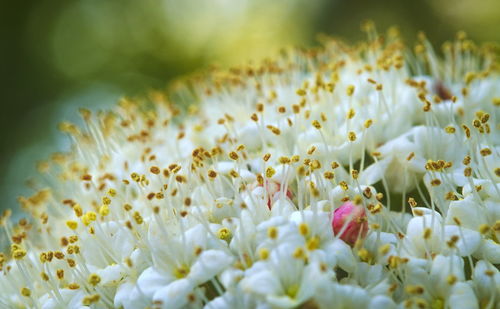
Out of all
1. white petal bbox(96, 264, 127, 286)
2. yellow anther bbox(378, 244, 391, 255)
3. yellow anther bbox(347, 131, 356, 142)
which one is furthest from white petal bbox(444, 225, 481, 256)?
white petal bbox(96, 264, 127, 286)

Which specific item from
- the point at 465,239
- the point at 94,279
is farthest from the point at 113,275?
the point at 465,239

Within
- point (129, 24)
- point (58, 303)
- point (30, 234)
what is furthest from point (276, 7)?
point (58, 303)

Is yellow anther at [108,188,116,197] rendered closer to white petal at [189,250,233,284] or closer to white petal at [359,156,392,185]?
white petal at [189,250,233,284]

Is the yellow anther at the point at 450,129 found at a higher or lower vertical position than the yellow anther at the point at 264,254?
higher

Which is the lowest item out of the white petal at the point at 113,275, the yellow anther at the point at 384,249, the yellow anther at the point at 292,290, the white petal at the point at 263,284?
the yellow anther at the point at 384,249

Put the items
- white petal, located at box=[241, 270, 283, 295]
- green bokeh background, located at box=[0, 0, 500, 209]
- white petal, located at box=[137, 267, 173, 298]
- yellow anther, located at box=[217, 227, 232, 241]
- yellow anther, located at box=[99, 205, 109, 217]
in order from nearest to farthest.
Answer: white petal, located at box=[241, 270, 283, 295], white petal, located at box=[137, 267, 173, 298], yellow anther, located at box=[217, 227, 232, 241], yellow anther, located at box=[99, 205, 109, 217], green bokeh background, located at box=[0, 0, 500, 209]

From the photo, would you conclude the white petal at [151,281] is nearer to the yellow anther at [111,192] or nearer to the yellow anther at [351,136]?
the yellow anther at [111,192]

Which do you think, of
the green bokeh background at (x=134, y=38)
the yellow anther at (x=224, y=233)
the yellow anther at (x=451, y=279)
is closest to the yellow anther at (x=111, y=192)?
the yellow anther at (x=224, y=233)
